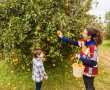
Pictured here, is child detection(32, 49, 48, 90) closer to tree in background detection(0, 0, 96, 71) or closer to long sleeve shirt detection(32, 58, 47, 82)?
long sleeve shirt detection(32, 58, 47, 82)

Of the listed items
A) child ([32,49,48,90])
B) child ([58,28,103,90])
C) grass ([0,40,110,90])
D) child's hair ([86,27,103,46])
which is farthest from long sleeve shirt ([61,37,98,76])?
grass ([0,40,110,90])

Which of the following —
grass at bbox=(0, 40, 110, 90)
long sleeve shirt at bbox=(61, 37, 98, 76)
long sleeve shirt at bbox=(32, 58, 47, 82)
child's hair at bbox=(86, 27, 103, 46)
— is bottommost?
grass at bbox=(0, 40, 110, 90)

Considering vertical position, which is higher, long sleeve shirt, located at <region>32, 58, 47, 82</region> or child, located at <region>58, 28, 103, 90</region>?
child, located at <region>58, 28, 103, 90</region>

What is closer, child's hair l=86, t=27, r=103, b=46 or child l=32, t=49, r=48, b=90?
child's hair l=86, t=27, r=103, b=46

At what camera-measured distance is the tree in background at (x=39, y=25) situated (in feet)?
26.4

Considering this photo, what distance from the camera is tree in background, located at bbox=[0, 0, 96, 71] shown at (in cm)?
804

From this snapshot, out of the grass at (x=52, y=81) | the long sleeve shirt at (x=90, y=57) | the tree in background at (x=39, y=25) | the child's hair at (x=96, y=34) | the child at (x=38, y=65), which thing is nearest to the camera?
the long sleeve shirt at (x=90, y=57)

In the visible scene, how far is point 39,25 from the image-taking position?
815 cm

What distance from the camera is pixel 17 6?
27.8ft

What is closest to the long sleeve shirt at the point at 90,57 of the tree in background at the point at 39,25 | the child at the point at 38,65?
the tree in background at the point at 39,25

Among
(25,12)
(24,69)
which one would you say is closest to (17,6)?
(25,12)

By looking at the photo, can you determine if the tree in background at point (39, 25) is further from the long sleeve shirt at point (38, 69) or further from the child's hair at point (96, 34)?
the child's hair at point (96, 34)

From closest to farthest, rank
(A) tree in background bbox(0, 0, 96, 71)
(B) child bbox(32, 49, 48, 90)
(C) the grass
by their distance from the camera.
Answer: (B) child bbox(32, 49, 48, 90), (A) tree in background bbox(0, 0, 96, 71), (C) the grass

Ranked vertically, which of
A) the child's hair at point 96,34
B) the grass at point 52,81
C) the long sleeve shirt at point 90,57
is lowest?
the grass at point 52,81
